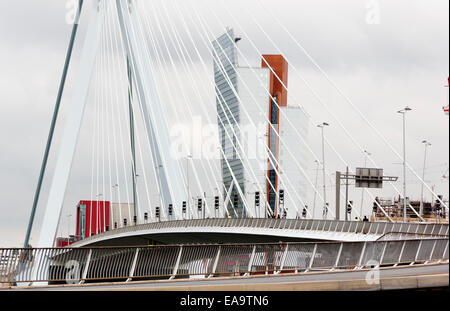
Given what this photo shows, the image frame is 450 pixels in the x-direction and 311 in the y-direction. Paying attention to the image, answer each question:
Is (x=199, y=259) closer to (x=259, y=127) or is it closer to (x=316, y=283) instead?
(x=316, y=283)

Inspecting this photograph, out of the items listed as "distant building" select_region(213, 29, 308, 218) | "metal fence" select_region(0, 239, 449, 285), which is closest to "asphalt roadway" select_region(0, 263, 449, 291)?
"metal fence" select_region(0, 239, 449, 285)

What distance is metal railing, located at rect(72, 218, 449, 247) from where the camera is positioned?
109ft

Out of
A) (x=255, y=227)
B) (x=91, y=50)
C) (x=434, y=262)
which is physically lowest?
(x=255, y=227)

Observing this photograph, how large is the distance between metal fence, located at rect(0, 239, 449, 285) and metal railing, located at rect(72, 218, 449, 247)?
34.7 feet

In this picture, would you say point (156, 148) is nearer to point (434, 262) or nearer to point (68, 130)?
point (68, 130)

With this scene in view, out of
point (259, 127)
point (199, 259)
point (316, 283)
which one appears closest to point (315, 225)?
point (199, 259)

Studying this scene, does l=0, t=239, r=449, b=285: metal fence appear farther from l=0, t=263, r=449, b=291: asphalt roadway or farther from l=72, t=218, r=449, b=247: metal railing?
l=72, t=218, r=449, b=247: metal railing

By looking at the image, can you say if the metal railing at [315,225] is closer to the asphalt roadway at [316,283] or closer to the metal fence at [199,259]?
the metal fence at [199,259]

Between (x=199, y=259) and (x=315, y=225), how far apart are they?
22.5 metres

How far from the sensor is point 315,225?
38.7 meters
